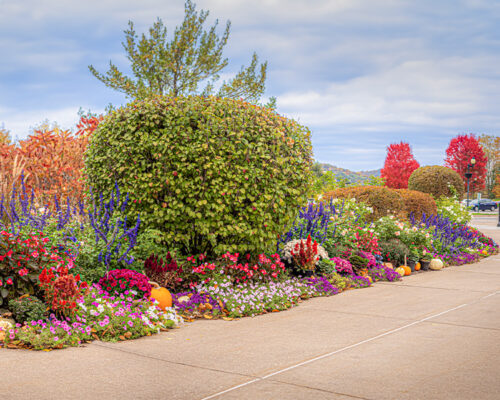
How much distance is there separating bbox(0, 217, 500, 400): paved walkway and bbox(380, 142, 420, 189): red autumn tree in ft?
103

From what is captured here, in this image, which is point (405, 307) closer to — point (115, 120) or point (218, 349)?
point (218, 349)

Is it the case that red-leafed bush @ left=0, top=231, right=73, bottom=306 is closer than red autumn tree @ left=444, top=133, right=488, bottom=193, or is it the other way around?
red-leafed bush @ left=0, top=231, right=73, bottom=306

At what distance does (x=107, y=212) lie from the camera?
7352mm

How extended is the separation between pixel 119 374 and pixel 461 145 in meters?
47.1

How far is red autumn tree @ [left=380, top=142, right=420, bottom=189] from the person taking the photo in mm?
36906

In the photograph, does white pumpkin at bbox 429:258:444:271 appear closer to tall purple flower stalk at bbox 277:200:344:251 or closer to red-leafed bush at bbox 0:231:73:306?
tall purple flower stalk at bbox 277:200:344:251

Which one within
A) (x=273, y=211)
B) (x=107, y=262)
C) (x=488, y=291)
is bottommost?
(x=488, y=291)

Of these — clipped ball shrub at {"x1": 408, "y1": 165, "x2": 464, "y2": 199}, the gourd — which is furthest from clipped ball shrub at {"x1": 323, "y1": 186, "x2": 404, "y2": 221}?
clipped ball shrub at {"x1": 408, "y1": 165, "x2": 464, "y2": 199}

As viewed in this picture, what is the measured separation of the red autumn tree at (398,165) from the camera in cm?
3691

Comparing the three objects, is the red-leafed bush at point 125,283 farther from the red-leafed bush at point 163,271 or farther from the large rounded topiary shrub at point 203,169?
the large rounded topiary shrub at point 203,169

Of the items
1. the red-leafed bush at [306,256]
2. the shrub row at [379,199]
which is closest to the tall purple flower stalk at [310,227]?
the red-leafed bush at [306,256]

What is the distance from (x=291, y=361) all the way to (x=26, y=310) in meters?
2.64

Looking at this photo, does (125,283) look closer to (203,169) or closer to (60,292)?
(60,292)

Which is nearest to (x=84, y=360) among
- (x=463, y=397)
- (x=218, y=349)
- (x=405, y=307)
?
(x=218, y=349)
